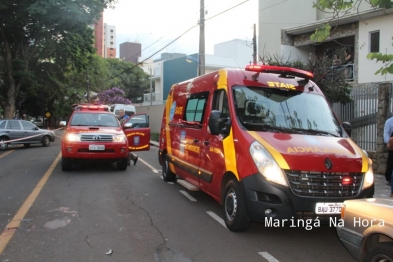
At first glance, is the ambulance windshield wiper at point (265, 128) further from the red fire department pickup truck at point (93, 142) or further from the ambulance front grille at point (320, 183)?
the red fire department pickup truck at point (93, 142)

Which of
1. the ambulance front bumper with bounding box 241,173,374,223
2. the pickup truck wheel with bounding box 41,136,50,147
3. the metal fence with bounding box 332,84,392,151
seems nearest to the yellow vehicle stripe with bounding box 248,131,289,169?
the ambulance front bumper with bounding box 241,173,374,223

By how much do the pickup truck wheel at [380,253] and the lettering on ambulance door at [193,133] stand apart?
3.79 metres

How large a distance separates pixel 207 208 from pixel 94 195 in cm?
240

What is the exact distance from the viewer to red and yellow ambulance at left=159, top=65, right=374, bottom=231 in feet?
15.2

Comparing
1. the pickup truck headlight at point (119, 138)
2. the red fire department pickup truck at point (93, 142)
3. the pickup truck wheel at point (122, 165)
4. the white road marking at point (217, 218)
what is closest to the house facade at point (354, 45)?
the white road marking at point (217, 218)

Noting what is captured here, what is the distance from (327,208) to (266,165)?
36.3 inches

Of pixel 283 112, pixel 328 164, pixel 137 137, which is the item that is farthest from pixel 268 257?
pixel 137 137

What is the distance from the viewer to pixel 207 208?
259 inches

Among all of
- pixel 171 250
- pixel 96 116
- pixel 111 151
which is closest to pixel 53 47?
pixel 96 116

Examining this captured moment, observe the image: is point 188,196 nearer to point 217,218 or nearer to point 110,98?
point 217,218

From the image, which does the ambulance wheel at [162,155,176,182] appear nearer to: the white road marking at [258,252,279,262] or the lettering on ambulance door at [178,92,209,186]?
the lettering on ambulance door at [178,92,209,186]

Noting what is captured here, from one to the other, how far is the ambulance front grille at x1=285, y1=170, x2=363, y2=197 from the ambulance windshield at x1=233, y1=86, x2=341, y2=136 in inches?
36.2

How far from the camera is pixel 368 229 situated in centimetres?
327

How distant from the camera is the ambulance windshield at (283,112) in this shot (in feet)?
18.1
